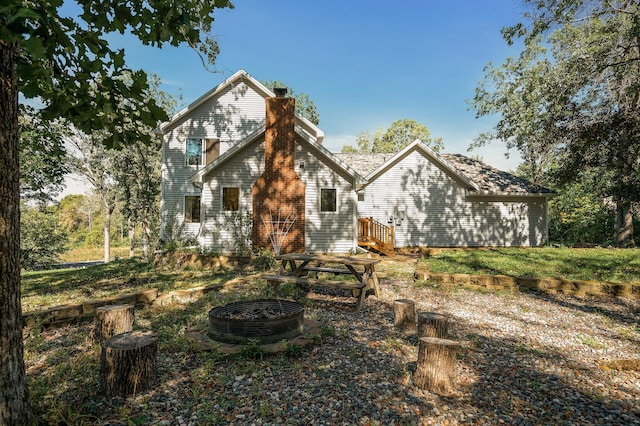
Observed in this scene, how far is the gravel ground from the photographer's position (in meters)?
3.44

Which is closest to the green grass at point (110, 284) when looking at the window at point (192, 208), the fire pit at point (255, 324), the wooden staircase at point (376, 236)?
the fire pit at point (255, 324)

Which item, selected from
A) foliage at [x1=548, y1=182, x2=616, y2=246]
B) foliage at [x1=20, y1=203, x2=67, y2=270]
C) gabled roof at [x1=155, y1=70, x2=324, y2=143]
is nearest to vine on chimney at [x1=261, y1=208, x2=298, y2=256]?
gabled roof at [x1=155, y1=70, x2=324, y2=143]

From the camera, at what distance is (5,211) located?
281 cm

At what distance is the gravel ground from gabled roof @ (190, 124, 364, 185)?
33.5 feet

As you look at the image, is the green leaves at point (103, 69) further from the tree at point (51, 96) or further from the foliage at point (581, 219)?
the foliage at point (581, 219)

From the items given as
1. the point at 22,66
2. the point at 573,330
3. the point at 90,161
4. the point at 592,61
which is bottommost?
the point at 573,330

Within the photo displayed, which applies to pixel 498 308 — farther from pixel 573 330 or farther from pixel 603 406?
pixel 603 406

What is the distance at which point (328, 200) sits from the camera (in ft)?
54.7

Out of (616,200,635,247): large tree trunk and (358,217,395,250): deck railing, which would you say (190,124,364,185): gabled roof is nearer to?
(358,217,395,250): deck railing

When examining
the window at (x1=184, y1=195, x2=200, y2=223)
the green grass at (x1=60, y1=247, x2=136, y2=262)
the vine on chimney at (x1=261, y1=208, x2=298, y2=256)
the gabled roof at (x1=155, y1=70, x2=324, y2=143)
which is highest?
the gabled roof at (x1=155, y1=70, x2=324, y2=143)

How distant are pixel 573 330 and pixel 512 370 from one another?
8.31 ft

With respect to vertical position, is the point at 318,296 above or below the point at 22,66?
below

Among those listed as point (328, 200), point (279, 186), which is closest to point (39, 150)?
point (279, 186)

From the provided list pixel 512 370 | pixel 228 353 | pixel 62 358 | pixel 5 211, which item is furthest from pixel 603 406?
pixel 62 358
